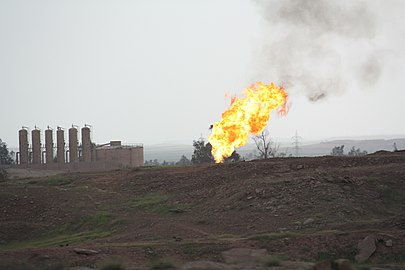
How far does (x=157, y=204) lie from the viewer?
80.8 ft

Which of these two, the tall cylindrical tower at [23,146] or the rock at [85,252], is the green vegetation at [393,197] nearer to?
the rock at [85,252]

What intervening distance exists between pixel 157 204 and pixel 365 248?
11993 mm

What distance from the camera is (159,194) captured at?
26.7m

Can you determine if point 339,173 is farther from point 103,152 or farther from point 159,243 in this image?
point 103,152

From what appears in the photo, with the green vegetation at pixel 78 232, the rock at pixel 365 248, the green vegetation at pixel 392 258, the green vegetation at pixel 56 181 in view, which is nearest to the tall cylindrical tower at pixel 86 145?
the green vegetation at pixel 56 181

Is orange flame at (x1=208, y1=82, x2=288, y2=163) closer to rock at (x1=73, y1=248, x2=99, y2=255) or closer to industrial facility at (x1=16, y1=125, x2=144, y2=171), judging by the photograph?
rock at (x1=73, y1=248, x2=99, y2=255)

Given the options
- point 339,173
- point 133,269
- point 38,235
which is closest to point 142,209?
point 38,235

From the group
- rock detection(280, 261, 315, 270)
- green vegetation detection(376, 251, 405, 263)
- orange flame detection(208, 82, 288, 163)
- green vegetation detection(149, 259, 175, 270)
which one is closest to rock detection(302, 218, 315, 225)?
green vegetation detection(376, 251, 405, 263)

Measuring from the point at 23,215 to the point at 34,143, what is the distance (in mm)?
44640

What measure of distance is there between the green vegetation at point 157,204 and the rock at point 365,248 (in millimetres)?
9701

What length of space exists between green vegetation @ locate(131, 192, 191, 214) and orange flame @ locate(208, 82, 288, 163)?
37.4 ft

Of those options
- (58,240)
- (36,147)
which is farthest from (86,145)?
(58,240)

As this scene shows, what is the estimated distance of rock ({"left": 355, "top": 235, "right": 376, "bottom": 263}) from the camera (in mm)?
14477

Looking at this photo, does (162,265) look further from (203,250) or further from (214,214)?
(214,214)
